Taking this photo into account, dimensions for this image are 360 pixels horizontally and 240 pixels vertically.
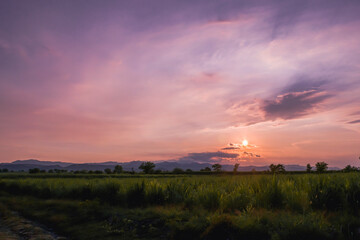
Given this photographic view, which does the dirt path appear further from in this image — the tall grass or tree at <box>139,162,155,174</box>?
tree at <box>139,162,155,174</box>

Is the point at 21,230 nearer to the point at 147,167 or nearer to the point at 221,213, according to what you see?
the point at 221,213

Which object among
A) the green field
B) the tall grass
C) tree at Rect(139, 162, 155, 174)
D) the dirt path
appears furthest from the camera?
tree at Rect(139, 162, 155, 174)

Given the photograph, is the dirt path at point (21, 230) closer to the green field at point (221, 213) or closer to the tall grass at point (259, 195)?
the green field at point (221, 213)

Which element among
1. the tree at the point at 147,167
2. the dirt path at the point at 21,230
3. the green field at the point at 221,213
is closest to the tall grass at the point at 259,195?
the green field at the point at 221,213

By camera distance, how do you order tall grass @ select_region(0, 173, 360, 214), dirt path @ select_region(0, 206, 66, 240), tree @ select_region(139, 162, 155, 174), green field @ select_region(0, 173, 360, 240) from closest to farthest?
green field @ select_region(0, 173, 360, 240)
tall grass @ select_region(0, 173, 360, 214)
dirt path @ select_region(0, 206, 66, 240)
tree @ select_region(139, 162, 155, 174)

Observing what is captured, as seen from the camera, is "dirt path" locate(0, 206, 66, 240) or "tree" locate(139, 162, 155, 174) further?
"tree" locate(139, 162, 155, 174)

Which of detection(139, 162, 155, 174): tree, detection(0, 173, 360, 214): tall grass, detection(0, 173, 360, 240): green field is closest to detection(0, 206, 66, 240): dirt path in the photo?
detection(0, 173, 360, 240): green field

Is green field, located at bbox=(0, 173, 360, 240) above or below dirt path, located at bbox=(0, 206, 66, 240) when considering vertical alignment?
above

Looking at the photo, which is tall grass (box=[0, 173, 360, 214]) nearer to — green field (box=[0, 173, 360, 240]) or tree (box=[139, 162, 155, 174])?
green field (box=[0, 173, 360, 240])

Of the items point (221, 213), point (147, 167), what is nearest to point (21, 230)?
point (221, 213)

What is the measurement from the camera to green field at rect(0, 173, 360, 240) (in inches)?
289

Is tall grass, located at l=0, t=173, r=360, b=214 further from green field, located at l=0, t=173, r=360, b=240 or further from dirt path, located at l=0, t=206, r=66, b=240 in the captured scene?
dirt path, located at l=0, t=206, r=66, b=240

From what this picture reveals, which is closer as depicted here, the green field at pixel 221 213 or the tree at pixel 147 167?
the green field at pixel 221 213

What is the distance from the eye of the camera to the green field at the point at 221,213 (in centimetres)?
735
